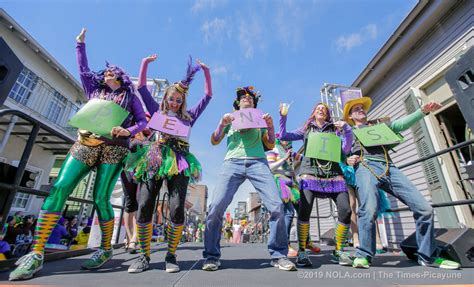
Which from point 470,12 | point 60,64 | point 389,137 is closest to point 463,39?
point 470,12

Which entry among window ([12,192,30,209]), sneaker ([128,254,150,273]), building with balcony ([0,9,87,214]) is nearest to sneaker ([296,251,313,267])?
sneaker ([128,254,150,273])

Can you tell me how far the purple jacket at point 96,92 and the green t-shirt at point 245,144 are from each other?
0.91 m

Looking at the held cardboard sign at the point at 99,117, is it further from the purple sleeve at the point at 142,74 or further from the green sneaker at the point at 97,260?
the green sneaker at the point at 97,260

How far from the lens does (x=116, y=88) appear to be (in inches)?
96.3

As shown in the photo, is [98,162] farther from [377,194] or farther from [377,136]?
[377,136]

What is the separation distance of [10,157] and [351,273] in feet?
40.1

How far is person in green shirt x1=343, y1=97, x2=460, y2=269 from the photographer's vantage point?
222 centimetres

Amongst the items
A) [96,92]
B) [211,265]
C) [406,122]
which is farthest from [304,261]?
[96,92]

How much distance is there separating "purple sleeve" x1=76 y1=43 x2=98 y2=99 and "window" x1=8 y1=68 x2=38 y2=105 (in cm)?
981

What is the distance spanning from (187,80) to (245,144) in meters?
0.95

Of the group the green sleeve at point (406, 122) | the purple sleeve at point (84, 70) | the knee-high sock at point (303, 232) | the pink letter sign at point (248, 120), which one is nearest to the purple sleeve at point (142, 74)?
the purple sleeve at point (84, 70)

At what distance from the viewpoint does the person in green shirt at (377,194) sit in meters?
2.22

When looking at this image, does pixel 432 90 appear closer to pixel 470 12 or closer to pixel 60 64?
pixel 470 12

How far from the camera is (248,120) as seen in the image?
2.44 m
